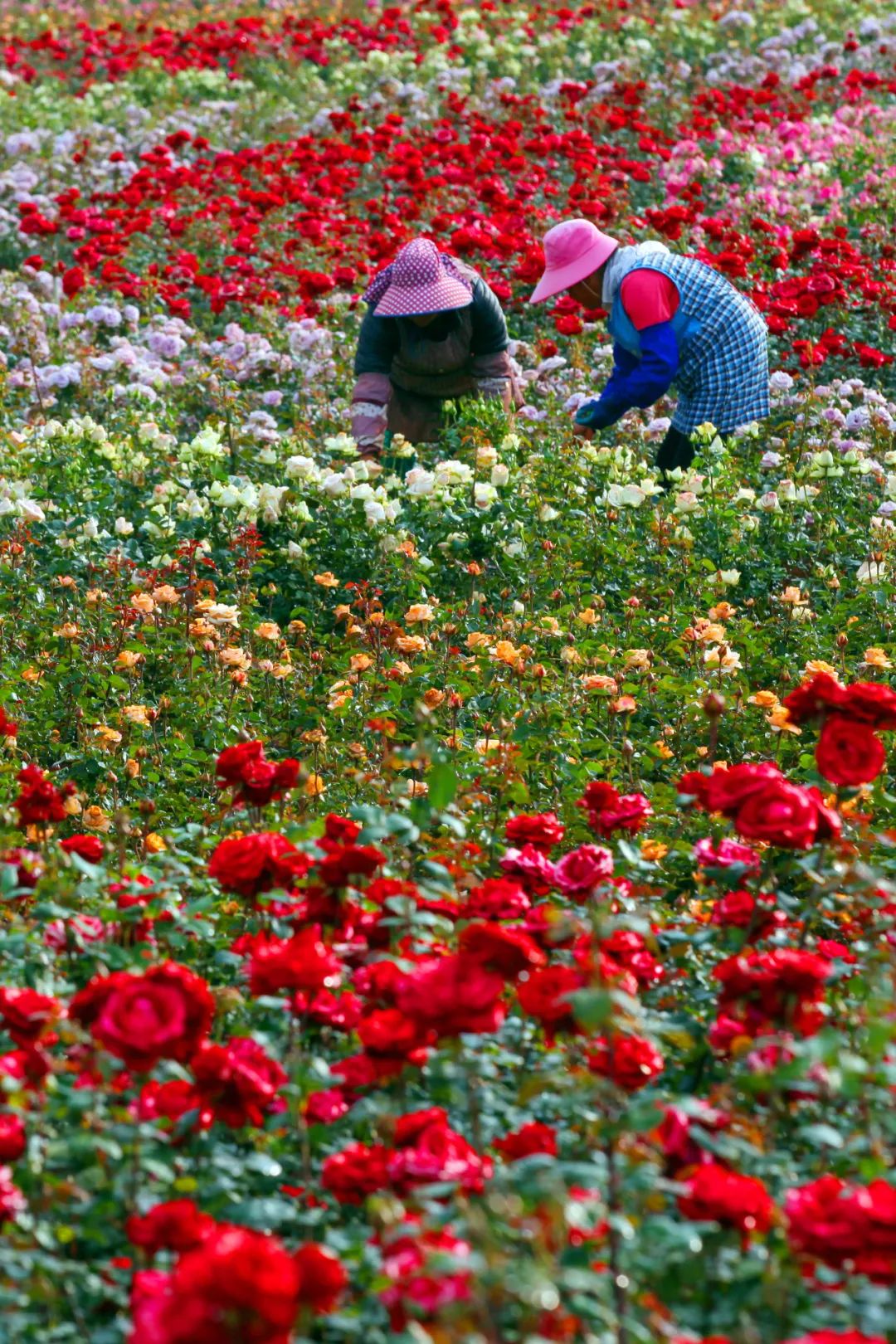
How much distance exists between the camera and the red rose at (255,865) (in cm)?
249

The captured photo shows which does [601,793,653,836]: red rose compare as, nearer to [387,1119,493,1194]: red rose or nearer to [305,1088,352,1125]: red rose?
[305,1088,352,1125]: red rose

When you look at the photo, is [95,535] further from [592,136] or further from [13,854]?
[592,136]

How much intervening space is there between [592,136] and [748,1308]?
9092 millimetres

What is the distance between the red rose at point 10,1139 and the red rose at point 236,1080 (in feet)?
0.78

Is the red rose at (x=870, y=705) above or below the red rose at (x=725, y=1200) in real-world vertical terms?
above

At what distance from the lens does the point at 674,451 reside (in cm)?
613

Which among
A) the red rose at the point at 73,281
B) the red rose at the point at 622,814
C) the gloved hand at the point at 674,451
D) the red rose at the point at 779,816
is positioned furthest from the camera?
the red rose at the point at 73,281

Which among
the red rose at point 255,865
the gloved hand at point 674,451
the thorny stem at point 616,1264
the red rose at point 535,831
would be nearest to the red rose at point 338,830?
the red rose at point 255,865

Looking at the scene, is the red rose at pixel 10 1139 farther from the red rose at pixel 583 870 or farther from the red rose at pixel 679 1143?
the red rose at pixel 583 870

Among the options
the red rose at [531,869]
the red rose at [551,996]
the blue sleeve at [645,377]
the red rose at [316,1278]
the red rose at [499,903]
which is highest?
the red rose at [316,1278]

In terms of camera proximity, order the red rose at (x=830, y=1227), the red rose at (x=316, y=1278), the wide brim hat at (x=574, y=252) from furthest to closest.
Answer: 1. the wide brim hat at (x=574, y=252)
2. the red rose at (x=830, y=1227)
3. the red rose at (x=316, y=1278)

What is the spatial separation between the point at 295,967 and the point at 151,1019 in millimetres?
229

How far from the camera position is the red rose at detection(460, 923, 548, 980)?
81.9 inches

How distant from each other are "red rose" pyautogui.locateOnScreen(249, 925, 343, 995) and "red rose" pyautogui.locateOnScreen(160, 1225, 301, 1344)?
2.05 ft
